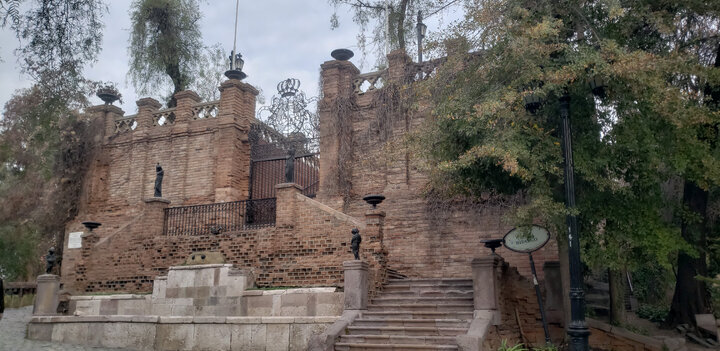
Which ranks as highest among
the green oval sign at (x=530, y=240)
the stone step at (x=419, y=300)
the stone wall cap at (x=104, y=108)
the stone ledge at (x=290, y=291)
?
the stone wall cap at (x=104, y=108)

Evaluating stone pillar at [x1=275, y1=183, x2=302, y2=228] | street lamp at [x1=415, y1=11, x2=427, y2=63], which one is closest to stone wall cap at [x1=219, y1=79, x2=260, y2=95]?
street lamp at [x1=415, y1=11, x2=427, y2=63]

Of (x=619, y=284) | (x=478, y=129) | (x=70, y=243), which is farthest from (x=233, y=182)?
(x=619, y=284)

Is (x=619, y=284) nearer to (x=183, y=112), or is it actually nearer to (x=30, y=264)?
(x=183, y=112)

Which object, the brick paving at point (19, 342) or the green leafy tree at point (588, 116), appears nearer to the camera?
the green leafy tree at point (588, 116)

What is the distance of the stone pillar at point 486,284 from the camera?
426 inches

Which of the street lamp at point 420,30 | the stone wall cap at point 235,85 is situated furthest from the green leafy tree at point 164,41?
the street lamp at point 420,30

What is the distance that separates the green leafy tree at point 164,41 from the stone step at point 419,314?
53.0 feet

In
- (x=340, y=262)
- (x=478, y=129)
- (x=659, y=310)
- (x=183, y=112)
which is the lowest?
(x=659, y=310)

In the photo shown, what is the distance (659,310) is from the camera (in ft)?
52.5

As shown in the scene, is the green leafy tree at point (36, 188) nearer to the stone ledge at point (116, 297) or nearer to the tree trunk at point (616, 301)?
the stone ledge at point (116, 297)

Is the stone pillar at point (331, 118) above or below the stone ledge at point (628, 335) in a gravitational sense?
above

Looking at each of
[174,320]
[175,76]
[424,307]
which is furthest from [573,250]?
[175,76]

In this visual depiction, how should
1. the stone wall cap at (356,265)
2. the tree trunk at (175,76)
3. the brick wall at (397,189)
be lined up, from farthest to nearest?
the tree trunk at (175,76) → the brick wall at (397,189) → the stone wall cap at (356,265)

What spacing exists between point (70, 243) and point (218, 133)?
6.31 meters
